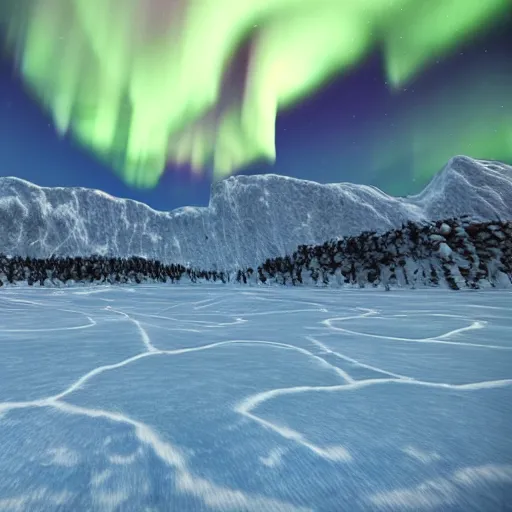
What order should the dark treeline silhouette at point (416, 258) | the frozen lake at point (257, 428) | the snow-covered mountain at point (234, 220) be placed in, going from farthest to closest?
the snow-covered mountain at point (234, 220) → the dark treeline silhouette at point (416, 258) → the frozen lake at point (257, 428)

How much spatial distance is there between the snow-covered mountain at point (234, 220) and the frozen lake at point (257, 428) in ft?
539

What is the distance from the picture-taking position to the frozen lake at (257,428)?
128 cm

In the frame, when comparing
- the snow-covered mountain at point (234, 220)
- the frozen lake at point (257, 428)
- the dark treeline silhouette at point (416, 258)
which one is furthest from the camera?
the snow-covered mountain at point (234, 220)

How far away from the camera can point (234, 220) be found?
188125mm

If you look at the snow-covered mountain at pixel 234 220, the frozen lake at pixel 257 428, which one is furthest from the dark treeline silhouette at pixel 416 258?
the snow-covered mountain at pixel 234 220

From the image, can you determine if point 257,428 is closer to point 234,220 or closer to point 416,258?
point 416,258

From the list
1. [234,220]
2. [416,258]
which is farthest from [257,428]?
[234,220]

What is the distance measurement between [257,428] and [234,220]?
187698mm

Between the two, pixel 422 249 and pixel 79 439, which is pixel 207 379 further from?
pixel 422 249

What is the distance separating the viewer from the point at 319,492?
51.2 inches

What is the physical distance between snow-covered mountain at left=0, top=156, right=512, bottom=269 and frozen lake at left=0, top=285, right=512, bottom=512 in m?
164

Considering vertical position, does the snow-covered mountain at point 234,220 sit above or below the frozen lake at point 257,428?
above

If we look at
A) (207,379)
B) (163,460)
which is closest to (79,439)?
(163,460)

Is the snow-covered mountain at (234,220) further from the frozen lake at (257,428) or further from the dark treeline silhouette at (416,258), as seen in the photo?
the frozen lake at (257,428)
